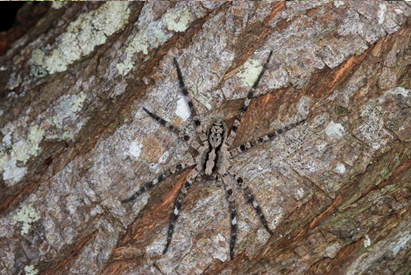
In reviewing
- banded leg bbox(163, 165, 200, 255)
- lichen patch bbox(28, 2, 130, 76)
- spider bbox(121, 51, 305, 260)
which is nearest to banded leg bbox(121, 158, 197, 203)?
spider bbox(121, 51, 305, 260)

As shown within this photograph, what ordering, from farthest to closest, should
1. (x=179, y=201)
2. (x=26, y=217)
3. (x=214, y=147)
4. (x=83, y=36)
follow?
(x=214, y=147) < (x=83, y=36) < (x=179, y=201) < (x=26, y=217)

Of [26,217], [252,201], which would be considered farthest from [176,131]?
[26,217]

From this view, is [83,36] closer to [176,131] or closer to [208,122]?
[176,131]

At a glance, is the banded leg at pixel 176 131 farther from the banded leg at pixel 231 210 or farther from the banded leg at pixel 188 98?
the banded leg at pixel 231 210

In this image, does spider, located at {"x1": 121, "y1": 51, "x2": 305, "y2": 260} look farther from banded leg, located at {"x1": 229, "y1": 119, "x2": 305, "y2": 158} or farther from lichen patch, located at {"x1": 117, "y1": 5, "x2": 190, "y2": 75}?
lichen patch, located at {"x1": 117, "y1": 5, "x2": 190, "y2": 75}

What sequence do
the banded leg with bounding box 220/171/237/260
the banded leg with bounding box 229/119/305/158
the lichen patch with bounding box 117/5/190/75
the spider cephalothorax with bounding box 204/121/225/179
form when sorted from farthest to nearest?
the spider cephalothorax with bounding box 204/121/225/179
the banded leg with bounding box 229/119/305/158
the lichen patch with bounding box 117/5/190/75
the banded leg with bounding box 220/171/237/260
